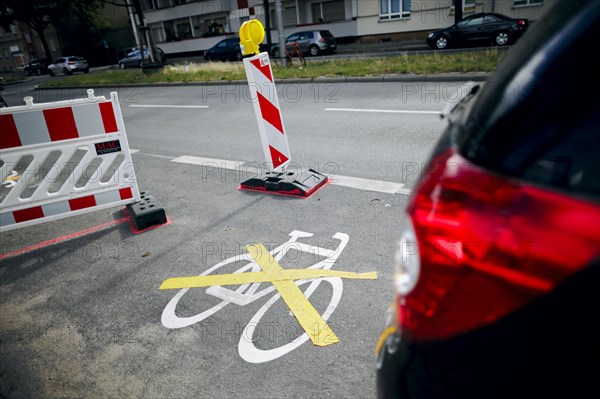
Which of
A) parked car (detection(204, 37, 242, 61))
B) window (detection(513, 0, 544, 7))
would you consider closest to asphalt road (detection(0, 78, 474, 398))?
window (detection(513, 0, 544, 7))

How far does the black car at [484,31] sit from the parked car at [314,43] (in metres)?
7.66

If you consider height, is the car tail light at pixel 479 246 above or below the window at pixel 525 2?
below

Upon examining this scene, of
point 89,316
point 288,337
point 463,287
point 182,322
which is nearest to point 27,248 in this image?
point 89,316

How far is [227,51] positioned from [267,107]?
91.1 ft

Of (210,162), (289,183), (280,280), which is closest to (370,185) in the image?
(289,183)

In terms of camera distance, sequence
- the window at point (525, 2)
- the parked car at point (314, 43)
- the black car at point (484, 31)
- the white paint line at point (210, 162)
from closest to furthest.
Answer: the white paint line at point (210, 162) → the black car at point (484, 31) → the window at point (525, 2) → the parked car at point (314, 43)

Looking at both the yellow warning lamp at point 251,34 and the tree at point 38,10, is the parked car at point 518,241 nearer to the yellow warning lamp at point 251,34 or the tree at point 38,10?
the yellow warning lamp at point 251,34

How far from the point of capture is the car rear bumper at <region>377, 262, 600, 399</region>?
894 millimetres

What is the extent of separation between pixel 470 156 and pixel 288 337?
185 cm

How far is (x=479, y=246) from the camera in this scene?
1.00 m

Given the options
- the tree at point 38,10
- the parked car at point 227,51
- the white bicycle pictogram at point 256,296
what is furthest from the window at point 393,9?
the white bicycle pictogram at point 256,296

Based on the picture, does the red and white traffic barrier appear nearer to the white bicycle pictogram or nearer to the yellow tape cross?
the white bicycle pictogram

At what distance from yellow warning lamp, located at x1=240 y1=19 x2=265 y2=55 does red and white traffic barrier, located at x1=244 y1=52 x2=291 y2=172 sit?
0.41 ft

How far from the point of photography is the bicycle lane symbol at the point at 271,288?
2580 millimetres
